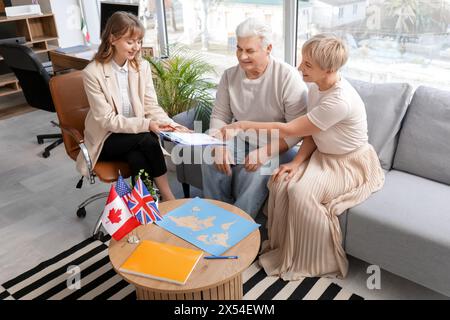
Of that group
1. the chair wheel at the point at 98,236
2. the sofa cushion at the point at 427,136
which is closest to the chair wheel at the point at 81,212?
the chair wheel at the point at 98,236

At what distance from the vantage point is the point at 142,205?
5.89ft

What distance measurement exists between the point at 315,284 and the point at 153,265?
835 millimetres

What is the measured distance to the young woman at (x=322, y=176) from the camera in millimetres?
1932

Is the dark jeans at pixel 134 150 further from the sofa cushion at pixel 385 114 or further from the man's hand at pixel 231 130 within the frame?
the sofa cushion at pixel 385 114

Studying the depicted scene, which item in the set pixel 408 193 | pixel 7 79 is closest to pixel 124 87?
pixel 408 193

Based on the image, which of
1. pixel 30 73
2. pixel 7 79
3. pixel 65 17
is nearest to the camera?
pixel 30 73

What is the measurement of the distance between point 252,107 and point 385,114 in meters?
0.68

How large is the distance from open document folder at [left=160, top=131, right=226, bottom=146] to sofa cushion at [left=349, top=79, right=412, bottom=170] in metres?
0.79

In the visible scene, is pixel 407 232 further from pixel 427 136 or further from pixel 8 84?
pixel 8 84

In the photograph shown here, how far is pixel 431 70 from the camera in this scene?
2.55 m

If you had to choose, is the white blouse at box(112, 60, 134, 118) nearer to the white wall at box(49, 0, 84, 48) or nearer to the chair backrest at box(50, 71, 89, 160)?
the chair backrest at box(50, 71, 89, 160)

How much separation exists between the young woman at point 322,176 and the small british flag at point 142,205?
628 mm

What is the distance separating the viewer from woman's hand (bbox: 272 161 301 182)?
2.13 meters
